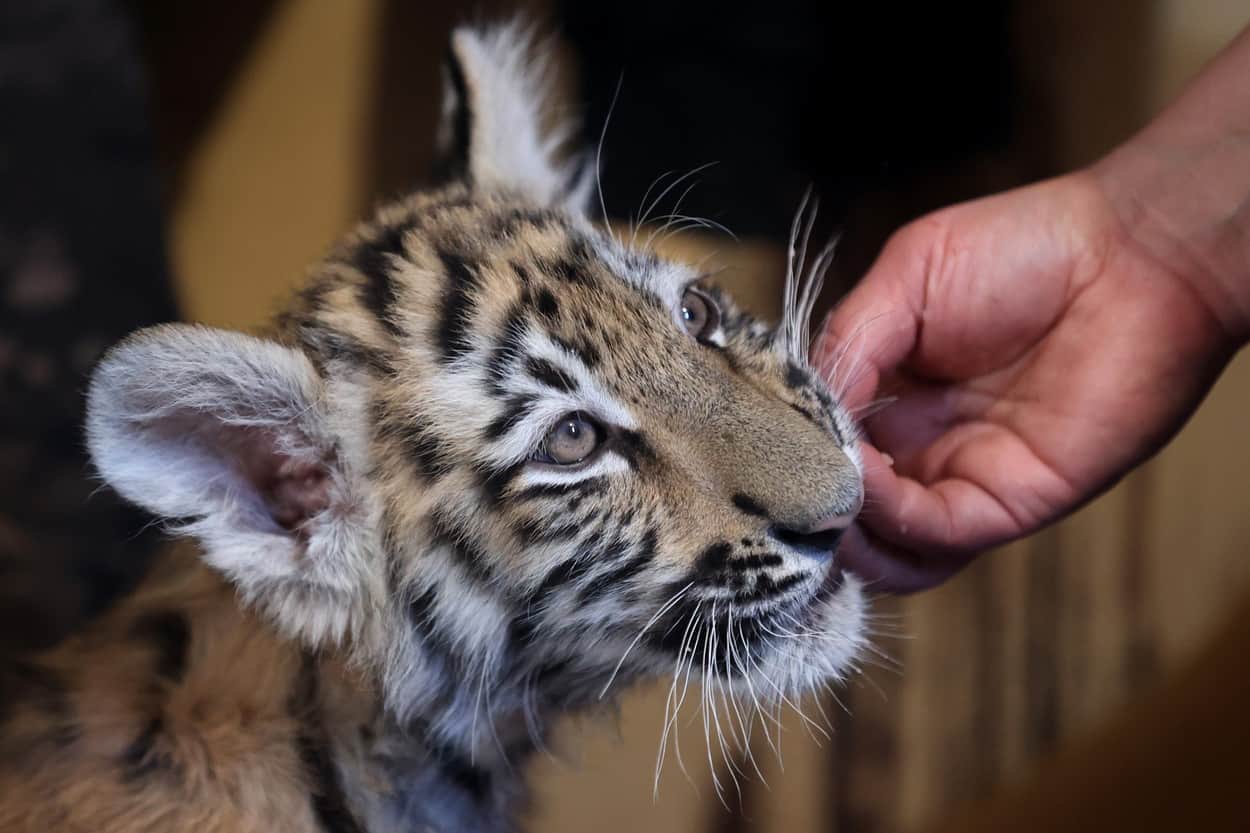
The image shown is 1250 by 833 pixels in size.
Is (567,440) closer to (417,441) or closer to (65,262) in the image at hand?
(417,441)

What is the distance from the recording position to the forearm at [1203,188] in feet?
3.99

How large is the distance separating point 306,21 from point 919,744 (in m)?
2.03

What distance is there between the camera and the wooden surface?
73.8 inches

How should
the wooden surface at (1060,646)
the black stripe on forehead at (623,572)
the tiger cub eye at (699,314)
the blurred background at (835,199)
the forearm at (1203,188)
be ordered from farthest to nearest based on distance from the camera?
the wooden surface at (1060,646) → the blurred background at (835,199) → the forearm at (1203,188) → the tiger cub eye at (699,314) → the black stripe on forehead at (623,572)

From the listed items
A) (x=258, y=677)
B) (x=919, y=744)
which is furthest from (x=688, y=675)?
(x=919, y=744)

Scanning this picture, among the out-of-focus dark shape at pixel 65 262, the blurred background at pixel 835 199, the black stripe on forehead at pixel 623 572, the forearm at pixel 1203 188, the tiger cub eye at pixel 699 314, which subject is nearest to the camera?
the black stripe on forehead at pixel 623 572

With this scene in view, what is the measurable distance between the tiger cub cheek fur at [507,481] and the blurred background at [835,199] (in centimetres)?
67

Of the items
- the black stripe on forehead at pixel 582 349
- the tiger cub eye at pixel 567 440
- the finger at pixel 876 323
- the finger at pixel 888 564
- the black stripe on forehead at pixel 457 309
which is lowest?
the finger at pixel 888 564

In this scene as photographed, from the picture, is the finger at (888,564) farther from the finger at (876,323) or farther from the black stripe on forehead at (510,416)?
the black stripe on forehead at (510,416)

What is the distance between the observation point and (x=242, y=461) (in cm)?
101

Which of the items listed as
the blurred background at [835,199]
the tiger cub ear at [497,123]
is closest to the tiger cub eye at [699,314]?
the tiger cub ear at [497,123]

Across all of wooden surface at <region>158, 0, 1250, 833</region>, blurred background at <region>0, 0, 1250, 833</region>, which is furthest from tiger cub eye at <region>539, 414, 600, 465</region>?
wooden surface at <region>158, 0, 1250, 833</region>

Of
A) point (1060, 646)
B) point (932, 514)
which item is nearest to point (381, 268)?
point (932, 514)

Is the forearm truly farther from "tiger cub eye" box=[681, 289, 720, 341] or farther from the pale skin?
"tiger cub eye" box=[681, 289, 720, 341]
